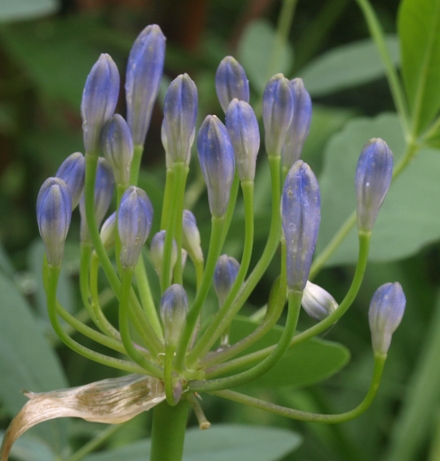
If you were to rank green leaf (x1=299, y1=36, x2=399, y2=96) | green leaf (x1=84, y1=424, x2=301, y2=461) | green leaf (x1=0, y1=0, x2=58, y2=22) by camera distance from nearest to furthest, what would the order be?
green leaf (x1=84, y1=424, x2=301, y2=461) → green leaf (x1=0, y1=0, x2=58, y2=22) → green leaf (x1=299, y1=36, x2=399, y2=96)

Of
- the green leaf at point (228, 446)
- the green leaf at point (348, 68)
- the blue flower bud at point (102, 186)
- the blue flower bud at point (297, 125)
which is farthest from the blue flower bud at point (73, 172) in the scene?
the green leaf at point (348, 68)

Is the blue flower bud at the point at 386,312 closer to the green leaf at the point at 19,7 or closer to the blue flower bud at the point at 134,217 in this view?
the blue flower bud at the point at 134,217

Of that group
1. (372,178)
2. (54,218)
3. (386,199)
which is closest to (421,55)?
(386,199)

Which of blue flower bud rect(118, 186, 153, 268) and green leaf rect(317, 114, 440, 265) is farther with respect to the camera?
green leaf rect(317, 114, 440, 265)

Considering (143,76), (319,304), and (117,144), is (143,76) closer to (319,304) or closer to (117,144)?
(117,144)

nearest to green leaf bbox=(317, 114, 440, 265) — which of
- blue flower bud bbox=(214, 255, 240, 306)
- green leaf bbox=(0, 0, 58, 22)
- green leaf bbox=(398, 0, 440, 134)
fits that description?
green leaf bbox=(398, 0, 440, 134)

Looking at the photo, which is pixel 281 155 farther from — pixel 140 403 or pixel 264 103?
pixel 140 403

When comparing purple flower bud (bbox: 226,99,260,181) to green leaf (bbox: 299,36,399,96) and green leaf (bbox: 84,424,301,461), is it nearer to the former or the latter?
green leaf (bbox: 84,424,301,461)
